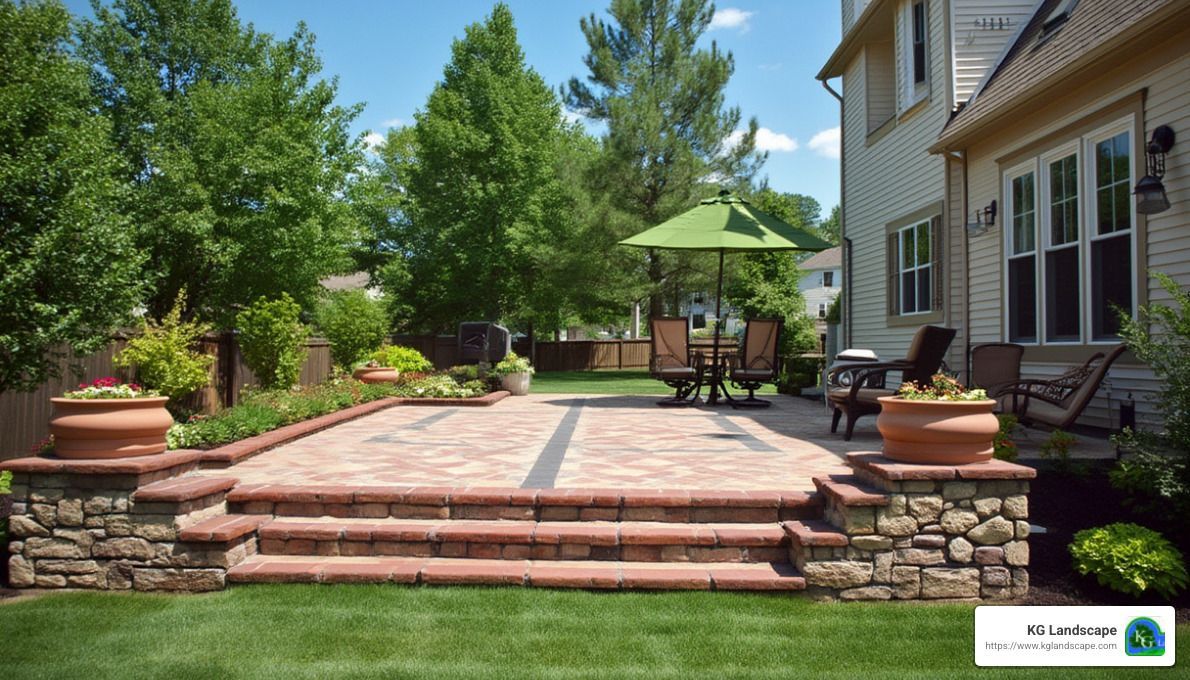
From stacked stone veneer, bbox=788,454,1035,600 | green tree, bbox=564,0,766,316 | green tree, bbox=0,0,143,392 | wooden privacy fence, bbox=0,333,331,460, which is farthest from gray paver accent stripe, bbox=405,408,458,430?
green tree, bbox=564,0,766,316

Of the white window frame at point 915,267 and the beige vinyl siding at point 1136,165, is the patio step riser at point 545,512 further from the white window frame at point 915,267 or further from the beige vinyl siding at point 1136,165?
the white window frame at point 915,267

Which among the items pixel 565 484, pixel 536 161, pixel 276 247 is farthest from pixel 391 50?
pixel 565 484

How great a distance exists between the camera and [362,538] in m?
4.50

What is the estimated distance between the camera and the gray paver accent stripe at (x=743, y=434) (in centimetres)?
697

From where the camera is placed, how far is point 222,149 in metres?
18.1

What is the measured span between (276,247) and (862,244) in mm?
12701

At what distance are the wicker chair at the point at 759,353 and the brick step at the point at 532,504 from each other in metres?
5.67

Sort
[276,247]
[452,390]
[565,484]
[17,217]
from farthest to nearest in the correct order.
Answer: [276,247], [452,390], [17,217], [565,484]

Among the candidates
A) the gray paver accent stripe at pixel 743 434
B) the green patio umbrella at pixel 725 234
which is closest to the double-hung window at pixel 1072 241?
the green patio umbrella at pixel 725 234

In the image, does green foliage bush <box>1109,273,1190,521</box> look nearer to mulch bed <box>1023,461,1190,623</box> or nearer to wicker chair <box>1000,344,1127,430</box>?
mulch bed <box>1023,461,1190,623</box>

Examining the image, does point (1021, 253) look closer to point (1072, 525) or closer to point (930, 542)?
point (1072, 525)

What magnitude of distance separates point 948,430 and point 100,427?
15.3ft

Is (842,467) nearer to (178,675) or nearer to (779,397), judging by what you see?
(178,675)

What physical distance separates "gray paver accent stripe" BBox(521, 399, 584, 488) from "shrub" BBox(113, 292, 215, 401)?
4.11m
